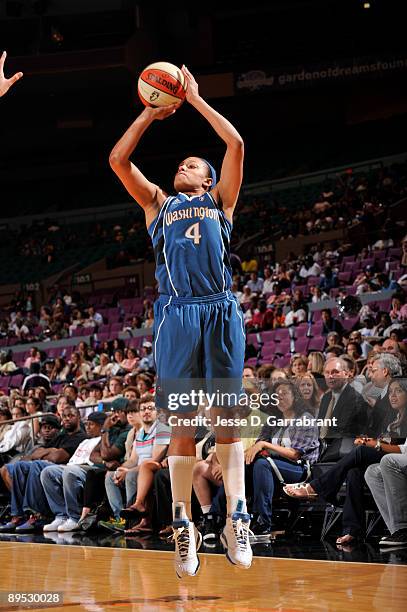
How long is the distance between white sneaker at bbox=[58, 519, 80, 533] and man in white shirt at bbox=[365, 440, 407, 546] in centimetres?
357

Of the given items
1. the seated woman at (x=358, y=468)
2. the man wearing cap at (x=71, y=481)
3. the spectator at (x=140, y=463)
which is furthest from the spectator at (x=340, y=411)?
the man wearing cap at (x=71, y=481)

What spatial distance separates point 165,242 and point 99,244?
23.0 metres

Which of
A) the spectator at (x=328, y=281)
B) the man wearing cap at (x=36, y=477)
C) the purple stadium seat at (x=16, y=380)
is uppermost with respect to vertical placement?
the spectator at (x=328, y=281)

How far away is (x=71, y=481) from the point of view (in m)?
8.91

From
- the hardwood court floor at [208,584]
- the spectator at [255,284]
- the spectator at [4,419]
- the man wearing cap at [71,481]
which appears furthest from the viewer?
the spectator at [255,284]

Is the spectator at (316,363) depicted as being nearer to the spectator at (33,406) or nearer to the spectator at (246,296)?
the spectator at (33,406)

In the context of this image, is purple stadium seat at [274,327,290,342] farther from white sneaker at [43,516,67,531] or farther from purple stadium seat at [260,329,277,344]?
white sneaker at [43,516,67,531]

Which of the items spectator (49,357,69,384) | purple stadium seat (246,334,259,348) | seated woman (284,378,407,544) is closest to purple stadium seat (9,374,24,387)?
spectator (49,357,69,384)

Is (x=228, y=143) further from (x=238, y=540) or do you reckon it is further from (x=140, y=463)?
(x=140, y=463)

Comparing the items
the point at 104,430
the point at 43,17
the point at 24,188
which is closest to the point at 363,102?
the point at 43,17

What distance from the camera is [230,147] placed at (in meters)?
4.88

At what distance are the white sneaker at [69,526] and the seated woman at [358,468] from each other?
2.98 meters

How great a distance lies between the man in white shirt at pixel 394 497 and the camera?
20.7ft

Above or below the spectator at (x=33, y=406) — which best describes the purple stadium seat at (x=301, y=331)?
above
